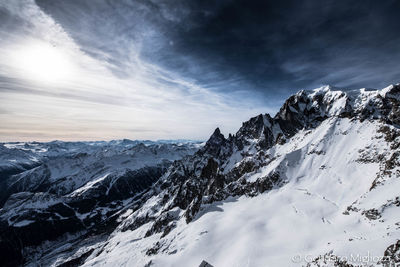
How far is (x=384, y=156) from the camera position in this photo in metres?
69.9

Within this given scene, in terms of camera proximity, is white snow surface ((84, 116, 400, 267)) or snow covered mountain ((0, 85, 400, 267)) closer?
white snow surface ((84, 116, 400, 267))

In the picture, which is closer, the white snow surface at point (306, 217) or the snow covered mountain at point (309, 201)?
the white snow surface at point (306, 217)

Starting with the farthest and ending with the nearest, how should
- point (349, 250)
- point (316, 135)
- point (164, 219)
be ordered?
1. point (164, 219)
2. point (316, 135)
3. point (349, 250)

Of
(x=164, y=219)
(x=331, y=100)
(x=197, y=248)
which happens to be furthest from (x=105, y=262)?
(x=331, y=100)

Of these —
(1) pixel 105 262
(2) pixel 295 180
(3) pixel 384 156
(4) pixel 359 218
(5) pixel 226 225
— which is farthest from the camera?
(1) pixel 105 262

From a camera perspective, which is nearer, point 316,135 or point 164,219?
point 316,135

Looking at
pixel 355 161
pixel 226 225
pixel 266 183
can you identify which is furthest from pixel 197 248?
pixel 355 161

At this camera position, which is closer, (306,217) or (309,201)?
(306,217)

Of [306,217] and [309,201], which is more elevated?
[309,201]

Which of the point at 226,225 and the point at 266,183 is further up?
the point at 266,183

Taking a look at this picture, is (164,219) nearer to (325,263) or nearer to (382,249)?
(325,263)

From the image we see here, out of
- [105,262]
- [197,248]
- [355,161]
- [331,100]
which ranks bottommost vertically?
[105,262]

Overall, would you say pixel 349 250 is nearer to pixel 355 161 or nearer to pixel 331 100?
pixel 355 161

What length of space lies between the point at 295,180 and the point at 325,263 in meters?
59.4
